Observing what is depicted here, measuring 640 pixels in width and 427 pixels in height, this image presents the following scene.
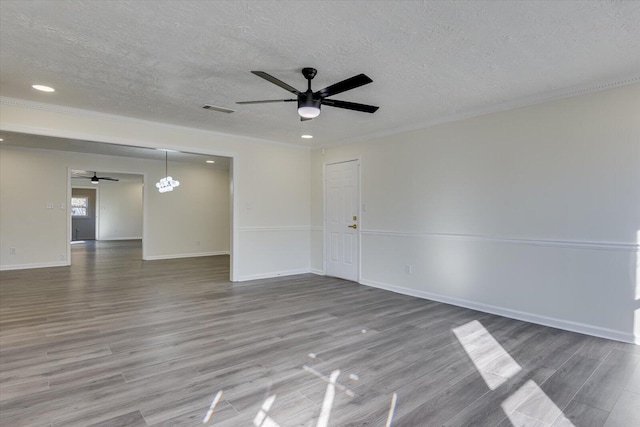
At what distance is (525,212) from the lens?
3943mm

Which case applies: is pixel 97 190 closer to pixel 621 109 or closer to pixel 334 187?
pixel 334 187

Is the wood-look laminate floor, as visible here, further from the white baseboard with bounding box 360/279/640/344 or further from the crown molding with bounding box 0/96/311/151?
the crown molding with bounding box 0/96/311/151

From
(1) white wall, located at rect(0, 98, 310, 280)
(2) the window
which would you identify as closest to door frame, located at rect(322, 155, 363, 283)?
(1) white wall, located at rect(0, 98, 310, 280)

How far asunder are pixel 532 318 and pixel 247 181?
4.74 m

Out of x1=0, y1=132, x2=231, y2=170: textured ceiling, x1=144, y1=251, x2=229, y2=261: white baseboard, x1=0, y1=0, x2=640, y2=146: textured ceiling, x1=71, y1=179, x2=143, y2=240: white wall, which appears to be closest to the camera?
x1=0, y1=0, x2=640, y2=146: textured ceiling

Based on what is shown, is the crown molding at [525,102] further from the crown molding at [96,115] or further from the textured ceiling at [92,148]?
the textured ceiling at [92,148]

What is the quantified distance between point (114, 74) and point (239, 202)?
3079 mm

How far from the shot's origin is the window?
14.7 metres

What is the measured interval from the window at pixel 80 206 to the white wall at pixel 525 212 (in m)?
14.6

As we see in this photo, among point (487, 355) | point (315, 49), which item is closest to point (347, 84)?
point (315, 49)

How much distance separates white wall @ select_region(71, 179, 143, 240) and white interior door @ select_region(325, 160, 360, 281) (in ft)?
35.6

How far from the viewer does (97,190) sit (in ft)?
46.6

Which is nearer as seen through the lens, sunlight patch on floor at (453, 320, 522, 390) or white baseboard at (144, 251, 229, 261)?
sunlight patch on floor at (453, 320, 522, 390)

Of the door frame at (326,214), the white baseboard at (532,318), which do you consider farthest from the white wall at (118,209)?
the white baseboard at (532,318)
